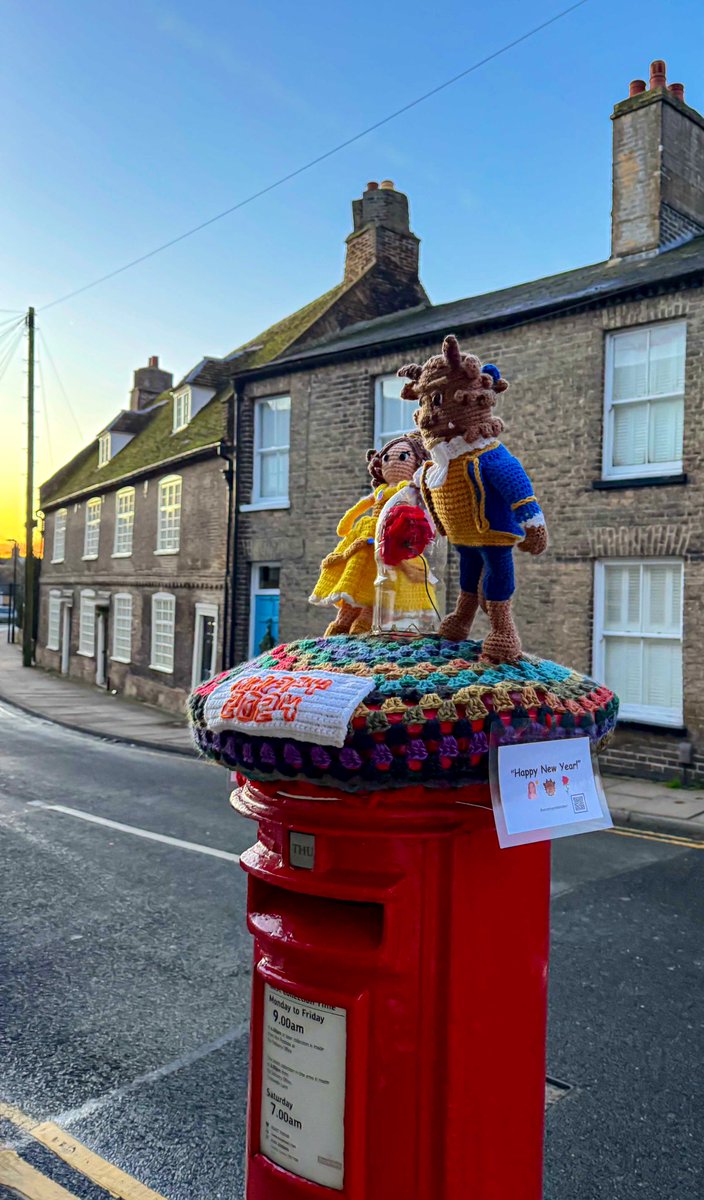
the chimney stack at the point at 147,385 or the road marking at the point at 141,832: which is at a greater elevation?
the chimney stack at the point at 147,385

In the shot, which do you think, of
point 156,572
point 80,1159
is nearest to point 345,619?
point 80,1159

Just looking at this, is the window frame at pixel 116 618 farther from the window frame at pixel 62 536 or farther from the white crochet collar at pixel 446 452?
the white crochet collar at pixel 446 452

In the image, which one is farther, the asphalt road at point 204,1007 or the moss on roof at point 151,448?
the moss on roof at point 151,448

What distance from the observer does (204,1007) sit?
13.8 ft

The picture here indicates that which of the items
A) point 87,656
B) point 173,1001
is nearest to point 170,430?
point 87,656

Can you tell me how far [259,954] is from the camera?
64.7 inches

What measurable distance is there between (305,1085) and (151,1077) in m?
2.43

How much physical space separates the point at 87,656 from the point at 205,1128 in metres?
23.1

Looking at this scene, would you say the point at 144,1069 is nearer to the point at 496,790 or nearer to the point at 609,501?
the point at 496,790

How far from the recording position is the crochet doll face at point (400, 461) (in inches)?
97.7

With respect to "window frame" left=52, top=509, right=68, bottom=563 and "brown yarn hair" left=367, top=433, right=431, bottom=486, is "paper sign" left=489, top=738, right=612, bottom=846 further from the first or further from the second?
"window frame" left=52, top=509, right=68, bottom=563

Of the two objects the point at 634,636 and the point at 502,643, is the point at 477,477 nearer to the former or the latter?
the point at 502,643

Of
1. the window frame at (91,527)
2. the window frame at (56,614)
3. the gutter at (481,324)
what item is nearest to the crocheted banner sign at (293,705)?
the gutter at (481,324)

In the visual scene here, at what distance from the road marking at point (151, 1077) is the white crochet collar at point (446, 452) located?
9.69ft
